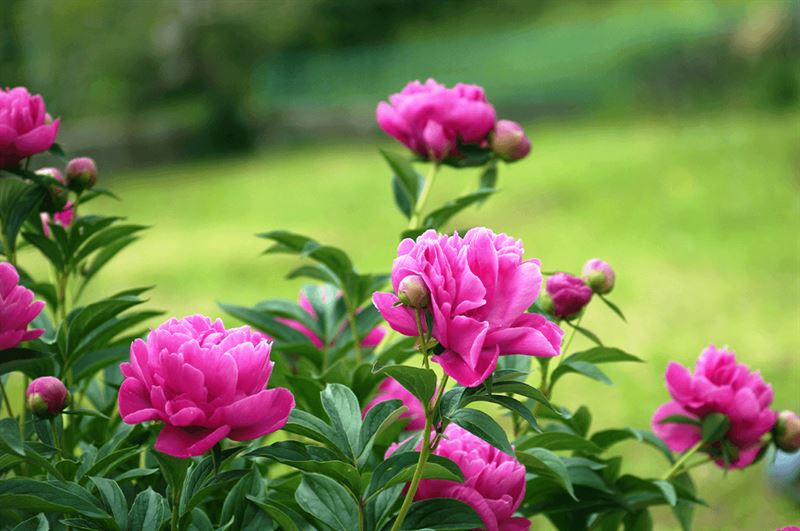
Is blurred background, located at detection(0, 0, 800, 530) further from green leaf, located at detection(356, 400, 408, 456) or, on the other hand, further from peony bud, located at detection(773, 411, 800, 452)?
green leaf, located at detection(356, 400, 408, 456)

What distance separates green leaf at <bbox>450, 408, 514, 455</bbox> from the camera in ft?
1.80

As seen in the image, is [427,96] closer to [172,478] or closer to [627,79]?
[172,478]

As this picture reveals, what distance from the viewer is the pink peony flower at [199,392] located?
53cm

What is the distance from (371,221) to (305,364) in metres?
3.48

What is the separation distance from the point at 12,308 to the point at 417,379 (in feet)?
Answer: 0.74

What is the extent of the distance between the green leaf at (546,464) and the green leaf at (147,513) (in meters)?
0.21

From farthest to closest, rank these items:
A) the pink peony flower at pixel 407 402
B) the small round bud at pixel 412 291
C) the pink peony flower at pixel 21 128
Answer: the pink peony flower at pixel 407 402, the pink peony flower at pixel 21 128, the small round bud at pixel 412 291

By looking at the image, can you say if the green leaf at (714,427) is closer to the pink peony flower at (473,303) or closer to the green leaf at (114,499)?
the pink peony flower at (473,303)

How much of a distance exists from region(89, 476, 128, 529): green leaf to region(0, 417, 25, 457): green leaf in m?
0.06

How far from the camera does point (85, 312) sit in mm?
745

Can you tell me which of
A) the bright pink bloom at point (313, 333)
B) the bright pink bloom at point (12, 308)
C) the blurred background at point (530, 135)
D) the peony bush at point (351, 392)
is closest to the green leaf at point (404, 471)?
the peony bush at point (351, 392)

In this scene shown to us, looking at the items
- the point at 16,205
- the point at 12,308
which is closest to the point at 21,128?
the point at 16,205

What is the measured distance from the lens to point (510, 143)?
883 mm

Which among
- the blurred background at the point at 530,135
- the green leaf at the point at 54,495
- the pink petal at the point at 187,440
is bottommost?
the blurred background at the point at 530,135
